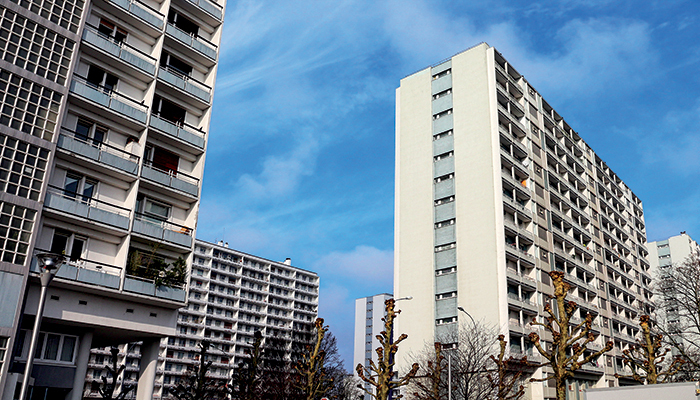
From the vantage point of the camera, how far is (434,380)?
129 feet

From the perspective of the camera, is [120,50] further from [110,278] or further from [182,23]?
[110,278]

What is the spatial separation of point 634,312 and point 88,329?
246 ft

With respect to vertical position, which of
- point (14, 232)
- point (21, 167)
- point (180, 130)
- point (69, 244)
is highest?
point (180, 130)

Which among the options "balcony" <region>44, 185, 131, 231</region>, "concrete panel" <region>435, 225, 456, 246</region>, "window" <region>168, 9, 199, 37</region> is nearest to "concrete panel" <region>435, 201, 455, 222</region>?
"concrete panel" <region>435, 225, 456, 246</region>

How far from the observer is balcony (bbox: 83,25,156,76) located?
29.6 meters

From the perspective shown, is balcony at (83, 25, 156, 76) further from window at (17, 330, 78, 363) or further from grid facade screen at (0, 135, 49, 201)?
window at (17, 330, 78, 363)


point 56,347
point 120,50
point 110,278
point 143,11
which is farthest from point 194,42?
point 56,347

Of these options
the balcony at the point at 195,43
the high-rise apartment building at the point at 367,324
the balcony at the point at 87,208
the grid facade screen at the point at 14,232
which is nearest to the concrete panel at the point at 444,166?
the balcony at the point at 195,43

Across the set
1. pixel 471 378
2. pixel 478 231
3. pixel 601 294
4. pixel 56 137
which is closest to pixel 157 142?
pixel 56 137

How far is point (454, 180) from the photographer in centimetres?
5803

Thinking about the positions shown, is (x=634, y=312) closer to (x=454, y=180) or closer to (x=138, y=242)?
(x=454, y=180)

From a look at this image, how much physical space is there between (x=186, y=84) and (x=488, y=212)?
103ft

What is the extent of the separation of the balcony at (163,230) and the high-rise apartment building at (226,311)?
6427 cm

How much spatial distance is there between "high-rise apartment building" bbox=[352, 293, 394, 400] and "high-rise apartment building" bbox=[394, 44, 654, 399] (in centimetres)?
8207
